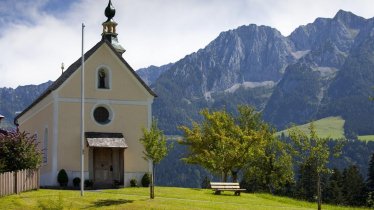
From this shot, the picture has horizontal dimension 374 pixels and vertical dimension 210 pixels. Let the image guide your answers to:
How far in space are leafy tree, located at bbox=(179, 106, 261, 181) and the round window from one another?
10548mm

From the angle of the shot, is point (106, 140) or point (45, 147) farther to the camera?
point (45, 147)

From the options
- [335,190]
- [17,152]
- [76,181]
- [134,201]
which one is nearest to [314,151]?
[134,201]

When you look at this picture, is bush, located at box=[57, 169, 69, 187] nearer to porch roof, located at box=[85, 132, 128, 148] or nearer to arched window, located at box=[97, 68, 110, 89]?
porch roof, located at box=[85, 132, 128, 148]

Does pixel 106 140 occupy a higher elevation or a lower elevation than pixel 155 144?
higher

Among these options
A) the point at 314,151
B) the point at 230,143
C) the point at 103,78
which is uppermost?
the point at 103,78

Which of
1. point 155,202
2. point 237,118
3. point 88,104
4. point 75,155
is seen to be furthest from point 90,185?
point 237,118

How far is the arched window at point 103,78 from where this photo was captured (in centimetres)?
5003

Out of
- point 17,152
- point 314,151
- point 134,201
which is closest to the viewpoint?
point 134,201

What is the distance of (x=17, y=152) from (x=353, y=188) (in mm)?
70302

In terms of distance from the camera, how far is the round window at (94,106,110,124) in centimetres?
4950

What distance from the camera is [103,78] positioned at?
1981 inches

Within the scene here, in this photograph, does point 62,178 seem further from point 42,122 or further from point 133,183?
point 42,122

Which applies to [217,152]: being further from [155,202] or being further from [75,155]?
[155,202]

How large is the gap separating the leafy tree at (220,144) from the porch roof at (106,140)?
925cm
